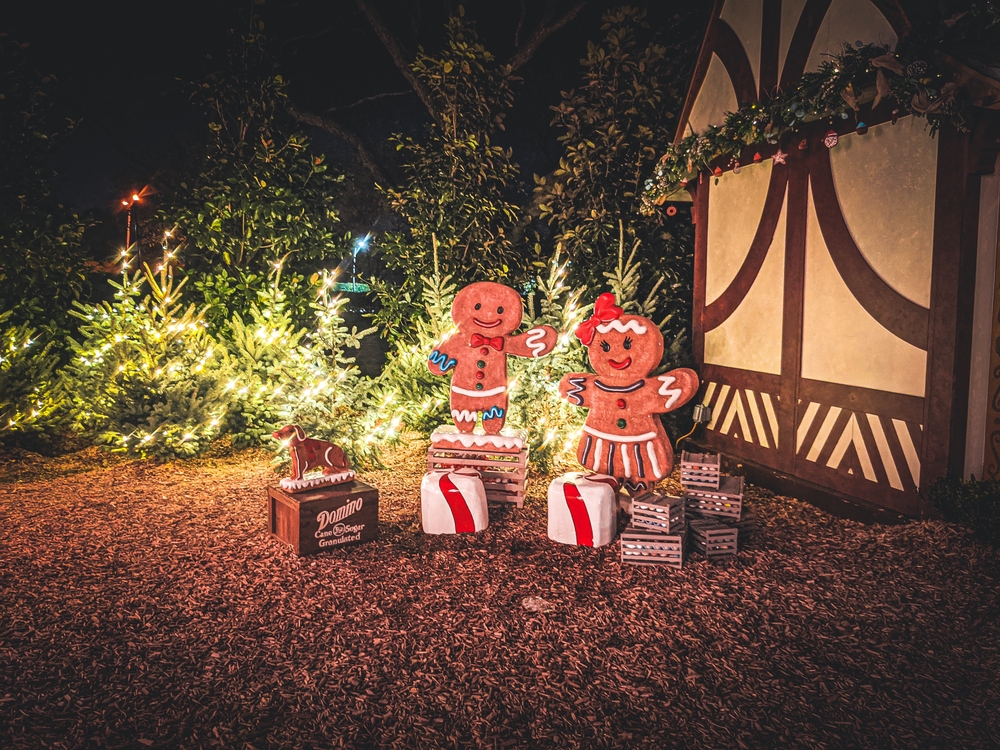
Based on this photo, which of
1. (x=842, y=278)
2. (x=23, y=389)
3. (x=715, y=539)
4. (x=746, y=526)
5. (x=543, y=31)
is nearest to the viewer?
(x=715, y=539)

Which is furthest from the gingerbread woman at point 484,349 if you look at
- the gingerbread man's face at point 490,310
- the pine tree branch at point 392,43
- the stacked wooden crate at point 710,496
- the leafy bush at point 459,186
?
the pine tree branch at point 392,43

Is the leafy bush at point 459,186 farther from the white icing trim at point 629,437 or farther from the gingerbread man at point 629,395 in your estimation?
the white icing trim at point 629,437

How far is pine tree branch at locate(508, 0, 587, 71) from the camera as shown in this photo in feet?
34.3

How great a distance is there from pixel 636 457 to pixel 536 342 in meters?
1.27

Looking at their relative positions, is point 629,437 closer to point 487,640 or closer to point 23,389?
point 487,640

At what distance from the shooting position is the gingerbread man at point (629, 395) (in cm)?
486

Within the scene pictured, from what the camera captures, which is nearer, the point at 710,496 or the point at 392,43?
the point at 710,496

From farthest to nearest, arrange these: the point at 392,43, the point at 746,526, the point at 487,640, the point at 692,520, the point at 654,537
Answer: the point at 392,43 < the point at 746,526 < the point at 692,520 < the point at 654,537 < the point at 487,640

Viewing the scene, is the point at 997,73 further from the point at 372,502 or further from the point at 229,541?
the point at 229,541

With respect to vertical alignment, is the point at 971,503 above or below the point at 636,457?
below

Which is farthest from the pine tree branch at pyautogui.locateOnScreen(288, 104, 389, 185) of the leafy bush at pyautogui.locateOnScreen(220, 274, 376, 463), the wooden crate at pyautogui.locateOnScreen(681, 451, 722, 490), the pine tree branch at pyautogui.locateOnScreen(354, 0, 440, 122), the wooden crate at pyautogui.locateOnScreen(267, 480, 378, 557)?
the wooden crate at pyautogui.locateOnScreen(681, 451, 722, 490)

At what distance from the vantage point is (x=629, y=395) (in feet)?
16.2

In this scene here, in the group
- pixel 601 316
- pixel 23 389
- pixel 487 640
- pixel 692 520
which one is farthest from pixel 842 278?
pixel 23 389

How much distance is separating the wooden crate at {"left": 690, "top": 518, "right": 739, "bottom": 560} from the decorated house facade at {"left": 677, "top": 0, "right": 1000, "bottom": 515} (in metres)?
1.60
